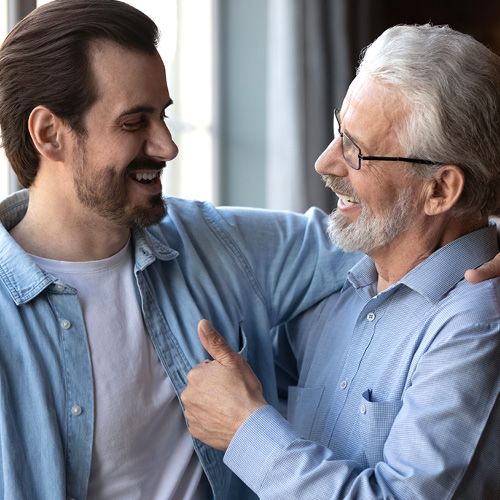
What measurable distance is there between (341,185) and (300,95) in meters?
2.55

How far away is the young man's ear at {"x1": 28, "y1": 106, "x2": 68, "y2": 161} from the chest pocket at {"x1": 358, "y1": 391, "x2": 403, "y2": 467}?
749 mm

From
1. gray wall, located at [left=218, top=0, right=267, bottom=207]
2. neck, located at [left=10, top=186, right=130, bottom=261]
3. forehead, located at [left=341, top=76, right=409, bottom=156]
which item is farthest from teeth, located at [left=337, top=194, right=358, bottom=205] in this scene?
gray wall, located at [left=218, top=0, right=267, bottom=207]

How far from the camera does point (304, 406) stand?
1914 millimetres

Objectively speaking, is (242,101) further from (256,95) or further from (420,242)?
(420,242)

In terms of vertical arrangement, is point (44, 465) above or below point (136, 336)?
below

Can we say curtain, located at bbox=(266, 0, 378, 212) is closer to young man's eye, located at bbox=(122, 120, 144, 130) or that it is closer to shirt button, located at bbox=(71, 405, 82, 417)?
young man's eye, located at bbox=(122, 120, 144, 130)

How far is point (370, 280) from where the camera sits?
192 cm

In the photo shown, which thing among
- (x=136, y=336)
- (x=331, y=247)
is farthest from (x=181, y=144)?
(x=136, y=336)

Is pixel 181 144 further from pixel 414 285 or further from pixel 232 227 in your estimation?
pixel 414 285

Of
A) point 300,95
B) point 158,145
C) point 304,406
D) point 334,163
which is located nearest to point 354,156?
point 334,163

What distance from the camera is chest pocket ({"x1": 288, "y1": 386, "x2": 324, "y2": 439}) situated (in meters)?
1.88

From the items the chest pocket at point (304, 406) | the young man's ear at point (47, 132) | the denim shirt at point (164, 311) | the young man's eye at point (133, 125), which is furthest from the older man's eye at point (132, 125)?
the chest pocket at point (304, 406)

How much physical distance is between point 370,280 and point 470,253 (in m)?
0.24

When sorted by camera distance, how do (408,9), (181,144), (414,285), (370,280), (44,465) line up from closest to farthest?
(44,465) → (414,285) → (370,280) → (181,144) → (408,9)
